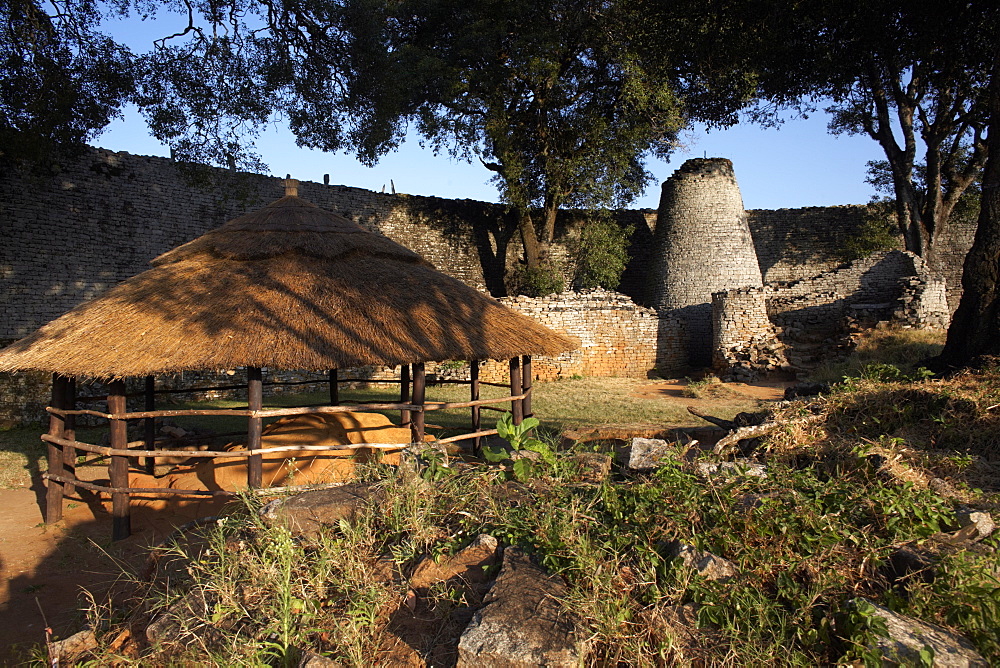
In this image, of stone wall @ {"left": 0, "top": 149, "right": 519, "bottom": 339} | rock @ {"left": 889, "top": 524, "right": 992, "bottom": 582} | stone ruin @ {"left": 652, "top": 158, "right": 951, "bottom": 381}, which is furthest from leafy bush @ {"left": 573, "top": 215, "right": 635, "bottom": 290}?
rock @ {"left": 889, "top": 524, "right": 992, "bottom": 582}

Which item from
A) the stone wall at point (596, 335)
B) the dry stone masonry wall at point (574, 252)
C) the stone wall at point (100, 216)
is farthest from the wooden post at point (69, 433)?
the stone wall at point (596, 335)

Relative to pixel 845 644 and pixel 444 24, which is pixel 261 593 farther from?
pixel 444 24

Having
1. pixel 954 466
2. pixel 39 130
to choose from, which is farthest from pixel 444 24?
pixel 954 466

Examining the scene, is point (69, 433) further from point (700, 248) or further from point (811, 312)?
point (700, 248)

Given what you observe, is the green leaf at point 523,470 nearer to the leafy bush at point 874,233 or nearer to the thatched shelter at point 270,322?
the thatched shelter at point 270,322

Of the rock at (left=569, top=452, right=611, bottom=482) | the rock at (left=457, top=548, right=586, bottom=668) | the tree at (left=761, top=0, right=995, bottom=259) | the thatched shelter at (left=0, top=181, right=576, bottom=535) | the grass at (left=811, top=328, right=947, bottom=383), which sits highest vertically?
the tree at (left=761, top=0, right=995, bottom=259)

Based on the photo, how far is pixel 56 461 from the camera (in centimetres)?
666

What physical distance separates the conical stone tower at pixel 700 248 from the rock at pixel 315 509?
1769 centimetres

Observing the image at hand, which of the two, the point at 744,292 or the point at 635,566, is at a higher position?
the point at 744,292

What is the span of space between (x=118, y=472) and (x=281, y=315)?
2.14m

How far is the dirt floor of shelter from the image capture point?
428cm

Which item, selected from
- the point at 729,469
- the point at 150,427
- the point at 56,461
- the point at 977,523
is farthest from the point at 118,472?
the point at 977,523

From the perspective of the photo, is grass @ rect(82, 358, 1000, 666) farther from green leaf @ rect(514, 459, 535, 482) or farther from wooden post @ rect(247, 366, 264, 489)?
wooden post @ rect(247, 366, 264, 489)

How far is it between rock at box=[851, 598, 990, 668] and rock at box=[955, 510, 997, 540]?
2.85 feet
